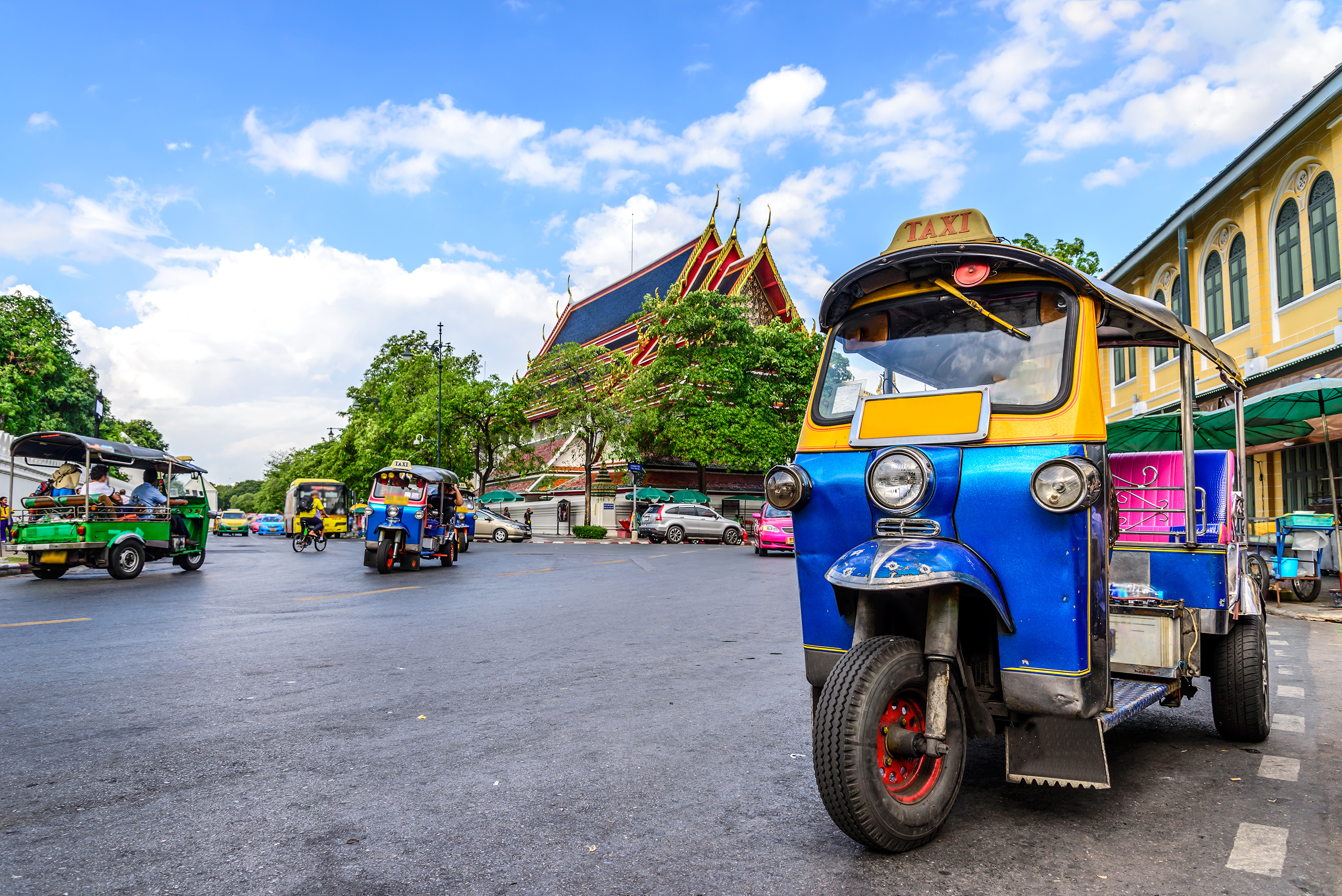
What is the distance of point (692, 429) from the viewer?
3622cm

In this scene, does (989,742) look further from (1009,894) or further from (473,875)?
(473,875)

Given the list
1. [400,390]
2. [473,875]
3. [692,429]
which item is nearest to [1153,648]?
[473,875]

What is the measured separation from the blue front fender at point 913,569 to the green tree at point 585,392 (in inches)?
1384

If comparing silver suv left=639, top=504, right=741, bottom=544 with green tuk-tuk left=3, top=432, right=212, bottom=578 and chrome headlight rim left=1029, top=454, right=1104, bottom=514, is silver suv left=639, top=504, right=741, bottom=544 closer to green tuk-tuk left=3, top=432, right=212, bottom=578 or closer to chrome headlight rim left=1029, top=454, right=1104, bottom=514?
green tuk-tuk left=3, top=432, right=212, bottom=578

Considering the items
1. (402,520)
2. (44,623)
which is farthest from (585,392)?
(44,623)

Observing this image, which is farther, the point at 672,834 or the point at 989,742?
the point at 989,742

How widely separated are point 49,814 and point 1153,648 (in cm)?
461

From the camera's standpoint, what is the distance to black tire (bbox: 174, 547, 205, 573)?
17031 millimetres

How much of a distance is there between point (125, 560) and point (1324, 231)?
69.6ft

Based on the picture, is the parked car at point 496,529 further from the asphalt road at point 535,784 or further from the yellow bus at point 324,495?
the asphalt road at point 535,784

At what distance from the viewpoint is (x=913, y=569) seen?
3.02 meters

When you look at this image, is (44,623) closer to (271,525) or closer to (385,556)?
(385,556)

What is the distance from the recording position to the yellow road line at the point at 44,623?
8273 mm

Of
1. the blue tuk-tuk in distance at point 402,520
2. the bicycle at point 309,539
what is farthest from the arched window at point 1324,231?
the bicycle at point 309,539
